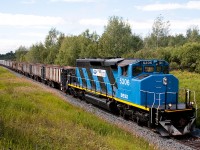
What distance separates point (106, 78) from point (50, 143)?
968 centimetres

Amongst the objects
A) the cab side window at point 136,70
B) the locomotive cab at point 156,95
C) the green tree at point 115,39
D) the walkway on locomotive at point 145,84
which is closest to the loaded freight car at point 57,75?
the walkway on locomotive at point 145,84

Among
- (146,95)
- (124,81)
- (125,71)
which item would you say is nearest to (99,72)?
(124,81)

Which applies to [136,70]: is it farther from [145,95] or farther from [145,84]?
[145,95]

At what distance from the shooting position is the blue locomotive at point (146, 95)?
12703mm

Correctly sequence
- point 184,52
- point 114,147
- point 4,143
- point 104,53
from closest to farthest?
point 4,143 < point 114,147 < point 184,52 < point 104,53

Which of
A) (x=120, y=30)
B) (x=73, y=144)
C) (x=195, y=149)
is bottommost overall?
(x=195, y=149)

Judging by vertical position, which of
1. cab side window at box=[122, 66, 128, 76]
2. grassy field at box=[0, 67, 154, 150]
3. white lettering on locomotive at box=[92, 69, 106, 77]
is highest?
cab side window at box=[122, 66, 128, 76]

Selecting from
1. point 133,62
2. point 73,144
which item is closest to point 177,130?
point 133,62

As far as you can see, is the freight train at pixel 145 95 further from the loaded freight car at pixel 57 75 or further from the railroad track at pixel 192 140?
the loaded freight car at pixel 57 75

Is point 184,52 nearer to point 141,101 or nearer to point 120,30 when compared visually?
point 120,30

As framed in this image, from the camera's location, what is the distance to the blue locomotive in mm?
12703

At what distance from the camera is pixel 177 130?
12.4 meters

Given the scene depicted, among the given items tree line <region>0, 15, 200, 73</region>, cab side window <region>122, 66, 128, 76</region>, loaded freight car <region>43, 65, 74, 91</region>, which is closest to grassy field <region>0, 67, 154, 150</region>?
cab side window <region>122, 66, 128, 76</region>

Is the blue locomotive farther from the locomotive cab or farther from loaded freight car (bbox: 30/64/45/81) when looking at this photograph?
loaded freight car (bbox: 30/64/45/81)
